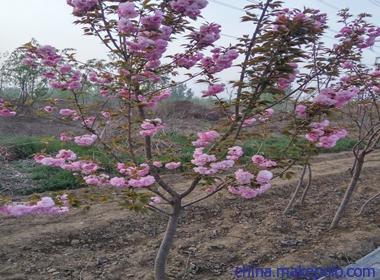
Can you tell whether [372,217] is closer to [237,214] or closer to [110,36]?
[237,214]

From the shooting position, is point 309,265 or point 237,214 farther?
point 237,214

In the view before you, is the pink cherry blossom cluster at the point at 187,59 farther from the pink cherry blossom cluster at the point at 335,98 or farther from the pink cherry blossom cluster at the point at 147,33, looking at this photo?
the pink cherry blossom cluster at the point at 335,98

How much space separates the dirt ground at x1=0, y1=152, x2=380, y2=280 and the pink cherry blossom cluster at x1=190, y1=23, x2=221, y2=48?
145 centimetres

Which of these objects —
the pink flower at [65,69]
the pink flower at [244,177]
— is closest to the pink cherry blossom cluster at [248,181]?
the pink flower at [244,177]

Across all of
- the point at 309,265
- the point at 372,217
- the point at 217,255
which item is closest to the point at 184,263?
the point at 217,255

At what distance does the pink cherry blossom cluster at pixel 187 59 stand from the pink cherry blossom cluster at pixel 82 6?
618 mm

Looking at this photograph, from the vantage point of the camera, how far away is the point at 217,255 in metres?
3.49

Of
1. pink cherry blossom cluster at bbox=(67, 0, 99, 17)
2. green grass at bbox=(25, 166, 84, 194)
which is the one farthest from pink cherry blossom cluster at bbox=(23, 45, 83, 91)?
green grass at bbox=(25, 166, 84, 194)

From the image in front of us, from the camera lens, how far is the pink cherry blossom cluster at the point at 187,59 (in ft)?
8.78

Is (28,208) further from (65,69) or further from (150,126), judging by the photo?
(65,69)

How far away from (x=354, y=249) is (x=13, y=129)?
31.2ft

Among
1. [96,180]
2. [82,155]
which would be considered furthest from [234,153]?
[82,155]

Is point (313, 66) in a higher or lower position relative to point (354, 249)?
higher

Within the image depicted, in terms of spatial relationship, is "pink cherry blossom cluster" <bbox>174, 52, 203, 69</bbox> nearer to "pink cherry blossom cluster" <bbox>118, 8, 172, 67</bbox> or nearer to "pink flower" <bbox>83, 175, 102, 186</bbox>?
"pink cherry blossom cluster" <bbox>118, 8, 172, 67</bbox>
